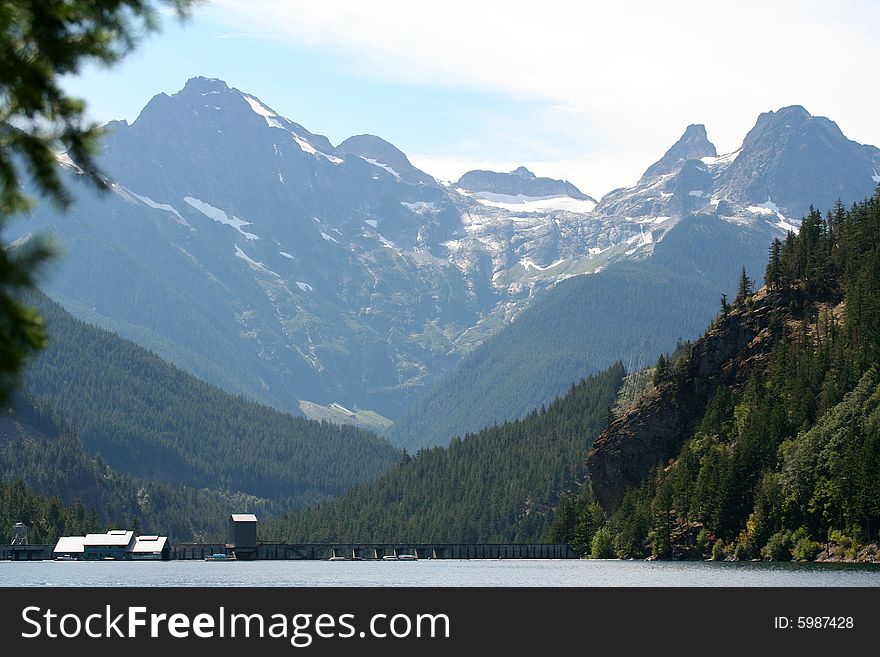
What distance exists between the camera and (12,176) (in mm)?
19594

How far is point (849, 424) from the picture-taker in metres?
170

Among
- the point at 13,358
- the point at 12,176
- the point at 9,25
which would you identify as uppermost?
the point at 9,25

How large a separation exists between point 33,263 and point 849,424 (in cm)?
16216
